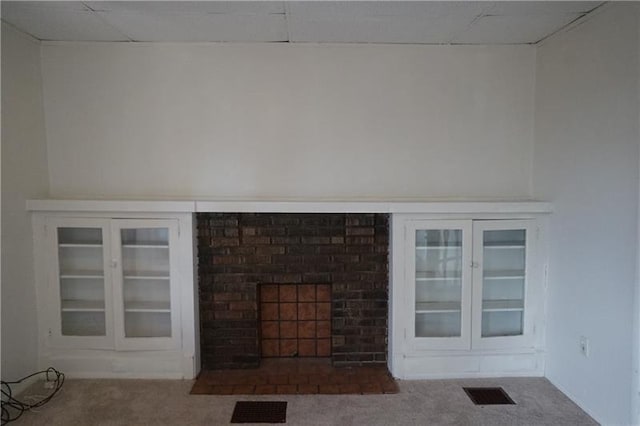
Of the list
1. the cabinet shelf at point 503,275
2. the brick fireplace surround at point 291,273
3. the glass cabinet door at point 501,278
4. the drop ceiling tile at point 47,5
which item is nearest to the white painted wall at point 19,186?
the drop ceiling tile at point 47,5

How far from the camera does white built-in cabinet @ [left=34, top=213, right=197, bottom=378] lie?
2.98 m

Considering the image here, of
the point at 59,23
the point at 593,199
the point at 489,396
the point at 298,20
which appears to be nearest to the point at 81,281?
the point at 59,23

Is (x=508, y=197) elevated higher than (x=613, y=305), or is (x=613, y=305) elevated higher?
(x=508, y=197)

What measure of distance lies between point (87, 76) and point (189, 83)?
0.75 m

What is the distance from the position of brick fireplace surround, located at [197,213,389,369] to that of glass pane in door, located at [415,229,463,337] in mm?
259

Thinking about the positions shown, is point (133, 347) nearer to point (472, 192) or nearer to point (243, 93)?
point (243, 93)

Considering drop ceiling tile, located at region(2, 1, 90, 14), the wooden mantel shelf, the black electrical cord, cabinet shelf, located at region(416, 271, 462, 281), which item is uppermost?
drop ceiling tile, located at region(2, 1, 90, 14)

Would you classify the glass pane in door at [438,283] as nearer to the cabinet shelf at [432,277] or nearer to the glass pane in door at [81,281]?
the cabinet shelf at [432,277]

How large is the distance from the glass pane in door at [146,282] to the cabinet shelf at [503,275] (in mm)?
2321

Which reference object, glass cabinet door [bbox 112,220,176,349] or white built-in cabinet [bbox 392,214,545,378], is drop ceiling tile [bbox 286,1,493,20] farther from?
glass cabinet door [bbox 112,220,176,349]

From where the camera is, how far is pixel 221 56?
10.3ft

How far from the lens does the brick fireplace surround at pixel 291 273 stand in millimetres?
3158

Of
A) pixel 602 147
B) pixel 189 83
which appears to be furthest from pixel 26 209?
pixel 602 147

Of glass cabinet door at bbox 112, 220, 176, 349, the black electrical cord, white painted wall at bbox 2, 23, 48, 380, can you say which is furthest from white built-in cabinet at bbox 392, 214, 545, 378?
white painted wall at bbox 2, 23, 48, 380
